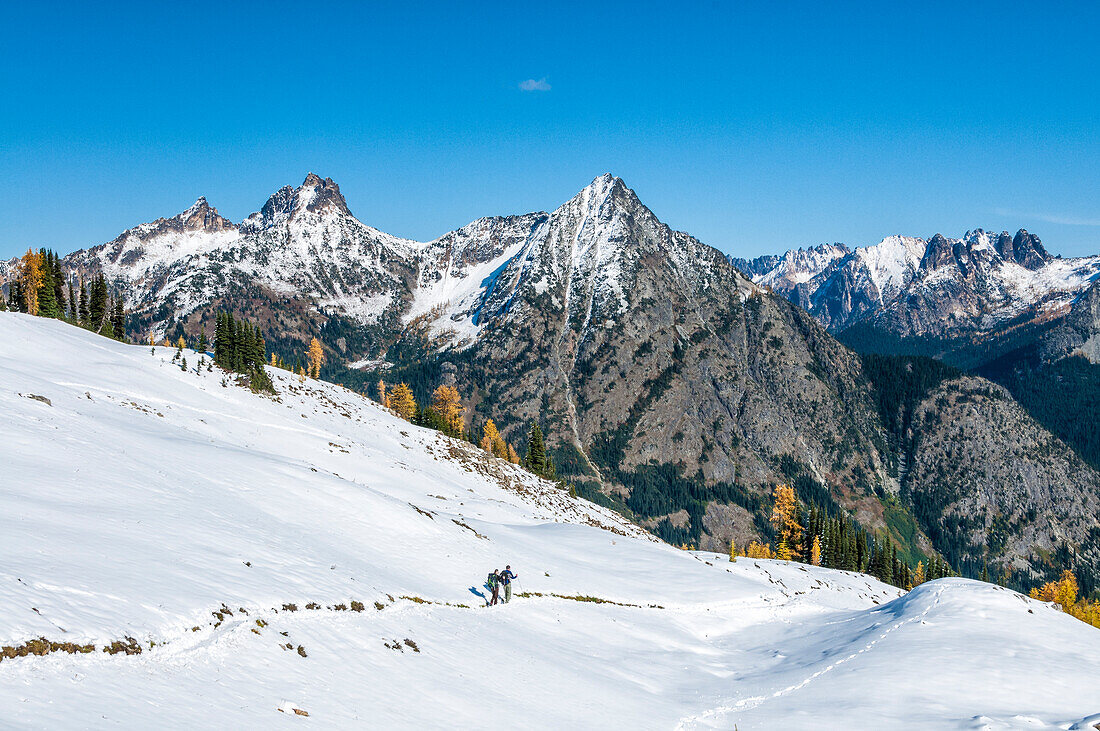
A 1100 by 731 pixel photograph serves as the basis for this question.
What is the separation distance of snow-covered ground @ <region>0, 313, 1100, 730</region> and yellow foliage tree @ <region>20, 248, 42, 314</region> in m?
71.7

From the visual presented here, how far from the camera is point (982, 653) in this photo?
3077 centimetres

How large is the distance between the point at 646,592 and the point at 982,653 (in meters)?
20.4

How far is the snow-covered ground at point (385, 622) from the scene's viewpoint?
696 inches

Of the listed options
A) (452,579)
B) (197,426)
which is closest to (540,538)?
(452,579)

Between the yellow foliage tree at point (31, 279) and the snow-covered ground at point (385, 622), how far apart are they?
7173 cm

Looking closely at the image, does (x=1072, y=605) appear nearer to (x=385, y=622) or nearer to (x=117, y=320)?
(x=385, y=622)

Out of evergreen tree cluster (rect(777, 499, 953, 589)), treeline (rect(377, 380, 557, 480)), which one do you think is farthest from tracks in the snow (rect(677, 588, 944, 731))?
treeline (rect(377, 380, 557, 480))

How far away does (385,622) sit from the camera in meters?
26.3

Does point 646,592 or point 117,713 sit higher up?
point 117,713

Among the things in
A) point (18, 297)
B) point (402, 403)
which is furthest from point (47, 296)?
point (402, 403)

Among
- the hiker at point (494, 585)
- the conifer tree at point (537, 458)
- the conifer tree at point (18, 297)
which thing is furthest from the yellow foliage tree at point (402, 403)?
the hiker at point (494, 585)

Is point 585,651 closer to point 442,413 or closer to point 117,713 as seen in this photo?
point 117,713

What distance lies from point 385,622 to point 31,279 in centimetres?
12943

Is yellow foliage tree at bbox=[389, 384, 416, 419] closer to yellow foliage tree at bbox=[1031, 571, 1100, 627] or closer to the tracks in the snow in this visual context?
the tracks in the snow
